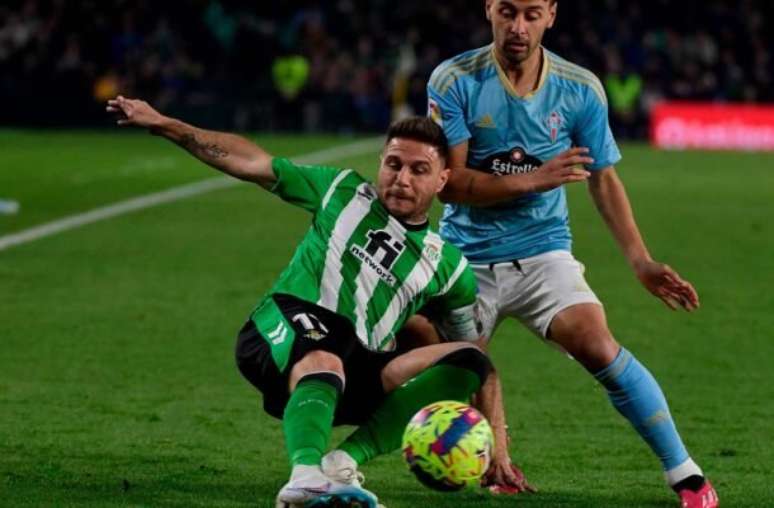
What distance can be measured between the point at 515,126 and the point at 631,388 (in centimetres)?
113

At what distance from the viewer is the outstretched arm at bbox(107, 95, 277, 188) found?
6680 millimetres

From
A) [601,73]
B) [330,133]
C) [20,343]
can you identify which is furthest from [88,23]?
[20,343]

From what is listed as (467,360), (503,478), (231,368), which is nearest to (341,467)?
(467,360)

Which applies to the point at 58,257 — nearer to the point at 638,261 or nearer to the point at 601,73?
the point at 638,261

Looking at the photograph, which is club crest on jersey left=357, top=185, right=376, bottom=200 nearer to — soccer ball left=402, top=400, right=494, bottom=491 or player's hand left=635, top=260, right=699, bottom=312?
→ soccer ball left=402, top=400, right=494, bottom=491

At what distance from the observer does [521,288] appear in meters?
7.15

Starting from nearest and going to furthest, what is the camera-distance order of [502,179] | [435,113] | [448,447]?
[448,447] → [502,179] → [435,113]

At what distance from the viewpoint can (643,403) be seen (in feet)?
22.6

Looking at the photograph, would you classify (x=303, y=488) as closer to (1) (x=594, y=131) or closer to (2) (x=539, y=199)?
(2) (x=539, y=199)

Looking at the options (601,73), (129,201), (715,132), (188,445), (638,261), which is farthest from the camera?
(601,73)

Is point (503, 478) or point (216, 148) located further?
point (503, 478)

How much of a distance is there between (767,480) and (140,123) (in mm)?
2954

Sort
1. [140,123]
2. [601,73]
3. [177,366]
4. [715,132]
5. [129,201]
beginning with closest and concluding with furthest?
[140,123] → [177,366] → [129,201] → [715,132] → [601,73]

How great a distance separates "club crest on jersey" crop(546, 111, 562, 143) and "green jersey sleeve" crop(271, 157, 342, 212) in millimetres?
910
